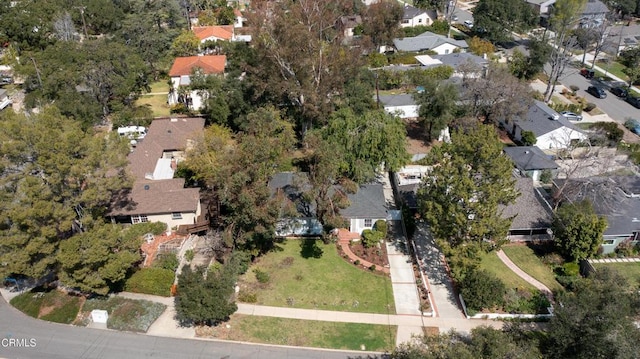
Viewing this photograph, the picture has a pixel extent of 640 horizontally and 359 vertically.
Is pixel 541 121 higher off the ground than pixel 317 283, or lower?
higher

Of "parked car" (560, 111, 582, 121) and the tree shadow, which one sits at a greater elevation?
"parked car" (560, 111, 582, 121)

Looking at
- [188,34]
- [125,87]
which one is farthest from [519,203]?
[188,34]

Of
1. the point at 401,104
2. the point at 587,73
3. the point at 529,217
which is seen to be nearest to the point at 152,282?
the point at 529,217

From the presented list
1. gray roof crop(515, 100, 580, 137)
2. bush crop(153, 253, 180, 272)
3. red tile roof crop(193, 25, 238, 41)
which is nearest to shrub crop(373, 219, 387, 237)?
bush crop(153, 253, 180, 272)

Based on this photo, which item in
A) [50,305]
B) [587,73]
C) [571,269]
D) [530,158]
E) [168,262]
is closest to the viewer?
[50,305]

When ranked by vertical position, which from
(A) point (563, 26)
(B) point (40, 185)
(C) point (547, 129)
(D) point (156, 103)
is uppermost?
(A) point (563, 26)

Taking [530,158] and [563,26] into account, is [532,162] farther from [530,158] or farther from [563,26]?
[563,26]

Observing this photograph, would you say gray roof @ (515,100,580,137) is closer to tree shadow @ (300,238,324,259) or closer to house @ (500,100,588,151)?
house @ (500,100,588,151)

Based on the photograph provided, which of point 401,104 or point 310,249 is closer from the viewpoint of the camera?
point 310,249
